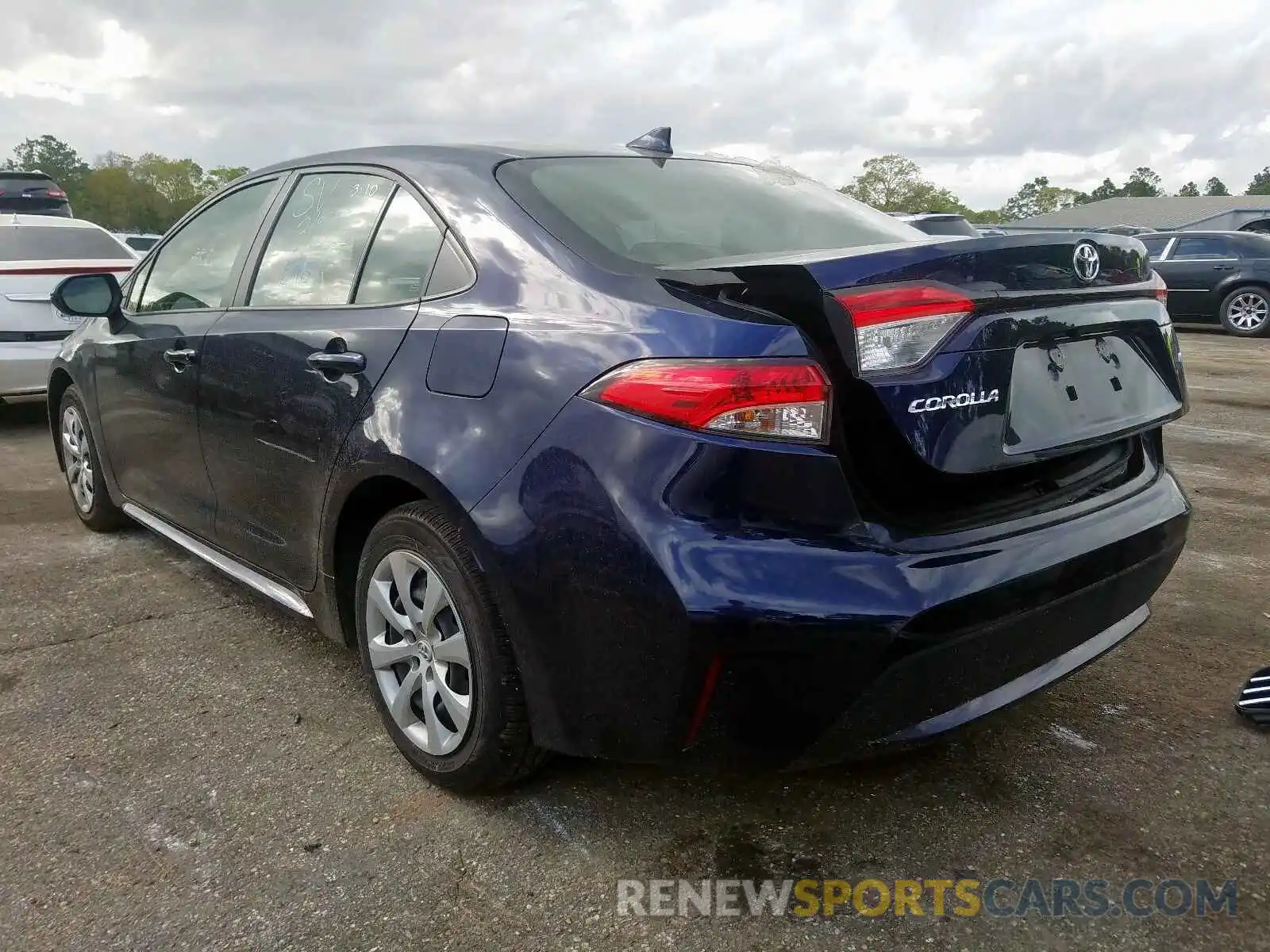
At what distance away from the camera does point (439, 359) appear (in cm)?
231

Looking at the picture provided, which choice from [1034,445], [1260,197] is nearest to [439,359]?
[1034,445]

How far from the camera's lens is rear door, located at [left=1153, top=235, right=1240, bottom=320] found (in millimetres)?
14078

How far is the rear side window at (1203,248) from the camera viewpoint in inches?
555

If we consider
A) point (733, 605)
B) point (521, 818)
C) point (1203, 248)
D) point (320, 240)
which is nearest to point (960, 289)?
point (733, 605)

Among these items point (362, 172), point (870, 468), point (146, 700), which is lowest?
point (146, 700)

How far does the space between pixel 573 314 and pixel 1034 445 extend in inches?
38.1

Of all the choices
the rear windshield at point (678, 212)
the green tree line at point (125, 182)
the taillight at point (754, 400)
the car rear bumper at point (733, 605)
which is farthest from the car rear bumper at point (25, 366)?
the green tree line at point (125, 182)

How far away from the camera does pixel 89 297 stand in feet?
12.6

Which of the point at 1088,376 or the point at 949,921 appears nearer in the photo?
the point at 949,921

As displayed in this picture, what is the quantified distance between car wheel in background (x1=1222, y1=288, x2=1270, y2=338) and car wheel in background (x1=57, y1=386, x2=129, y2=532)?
14.3 meters

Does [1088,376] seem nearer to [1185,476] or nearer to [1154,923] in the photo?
[1154,923]

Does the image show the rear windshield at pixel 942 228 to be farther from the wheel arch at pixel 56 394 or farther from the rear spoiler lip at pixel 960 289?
the wheel arch at pixel 56 394

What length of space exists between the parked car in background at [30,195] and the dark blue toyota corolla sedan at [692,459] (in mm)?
18316

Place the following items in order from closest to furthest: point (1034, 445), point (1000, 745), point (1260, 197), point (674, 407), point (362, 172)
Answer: point (674, 407), point (1034, 445), point (1000, 745), point (362, 172), point (1260, 197)
